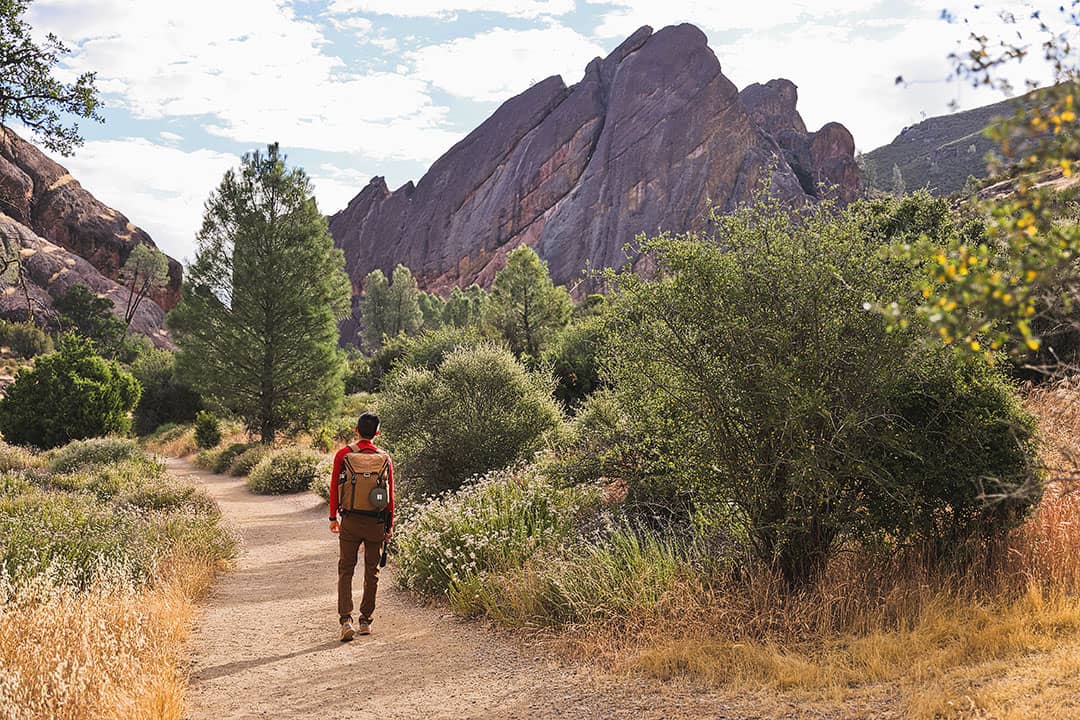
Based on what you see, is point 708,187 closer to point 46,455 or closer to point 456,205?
point 456,205

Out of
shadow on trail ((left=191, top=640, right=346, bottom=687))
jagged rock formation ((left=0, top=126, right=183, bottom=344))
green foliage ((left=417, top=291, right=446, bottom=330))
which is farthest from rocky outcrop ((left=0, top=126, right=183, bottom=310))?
shadow on trail ((left=191, top=640, right=346, bottom=687))

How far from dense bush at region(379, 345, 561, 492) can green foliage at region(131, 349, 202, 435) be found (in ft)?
77.8

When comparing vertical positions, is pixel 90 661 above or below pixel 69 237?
below

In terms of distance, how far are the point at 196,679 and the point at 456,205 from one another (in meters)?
98.0

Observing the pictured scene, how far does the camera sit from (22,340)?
4728 centimetres

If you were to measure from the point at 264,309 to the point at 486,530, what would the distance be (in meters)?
18.1

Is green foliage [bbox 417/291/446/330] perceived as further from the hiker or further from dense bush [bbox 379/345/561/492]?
the hiker

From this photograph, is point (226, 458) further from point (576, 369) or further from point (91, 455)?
point (576, 369)

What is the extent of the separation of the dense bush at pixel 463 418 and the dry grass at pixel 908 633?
21.7 feet

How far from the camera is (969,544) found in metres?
5.83

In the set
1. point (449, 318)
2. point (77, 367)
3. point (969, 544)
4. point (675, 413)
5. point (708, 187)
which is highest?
point (708, 187)

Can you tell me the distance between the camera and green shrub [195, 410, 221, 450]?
25688 mm

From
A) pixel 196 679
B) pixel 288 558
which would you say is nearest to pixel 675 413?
pixel 196 679

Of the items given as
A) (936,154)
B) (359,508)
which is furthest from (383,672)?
(936,154)
